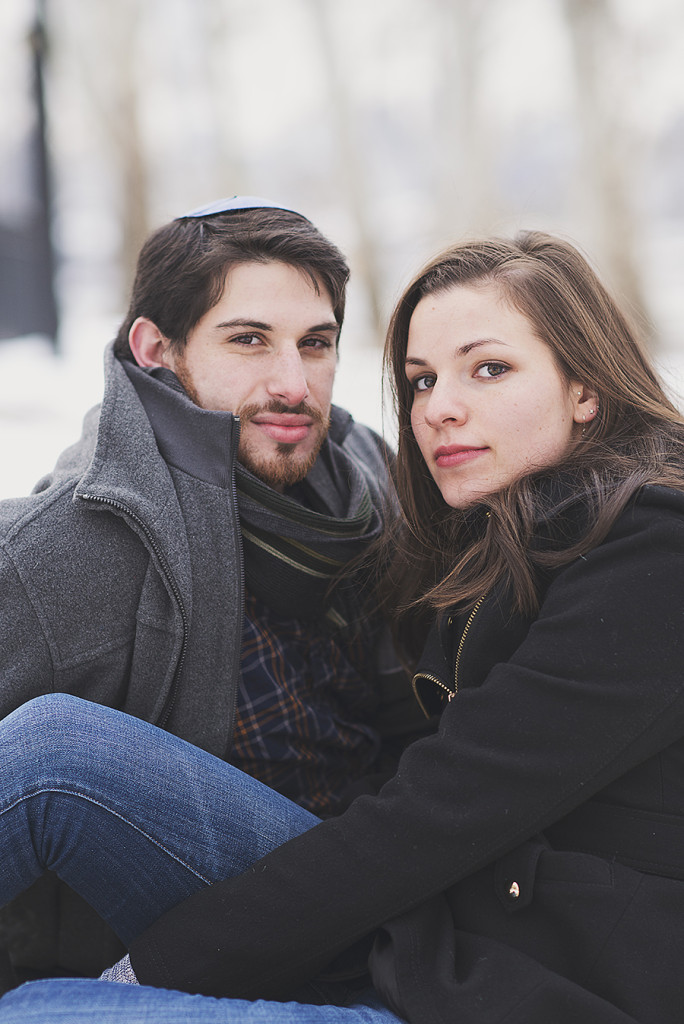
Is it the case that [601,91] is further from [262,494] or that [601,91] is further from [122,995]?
[122,995]

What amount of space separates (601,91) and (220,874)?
839 centimetres

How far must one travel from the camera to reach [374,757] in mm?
2357

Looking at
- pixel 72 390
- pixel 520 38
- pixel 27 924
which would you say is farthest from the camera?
pixel 520 38

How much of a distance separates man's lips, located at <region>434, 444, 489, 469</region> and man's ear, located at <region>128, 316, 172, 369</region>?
857 millimetres

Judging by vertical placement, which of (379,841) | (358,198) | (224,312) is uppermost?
(358,198)

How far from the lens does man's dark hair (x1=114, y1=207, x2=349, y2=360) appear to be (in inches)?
93.0

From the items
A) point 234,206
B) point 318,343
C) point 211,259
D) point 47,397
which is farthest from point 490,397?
point 47,397

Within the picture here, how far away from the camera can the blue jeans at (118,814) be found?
1676 mm

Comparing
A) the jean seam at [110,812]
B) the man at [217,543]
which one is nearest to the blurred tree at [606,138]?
the man at [217,543]

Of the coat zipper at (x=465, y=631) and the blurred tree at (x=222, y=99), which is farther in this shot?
the blurred tree at (x=222, y=99)

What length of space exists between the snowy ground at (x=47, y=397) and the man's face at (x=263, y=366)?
7.51ft

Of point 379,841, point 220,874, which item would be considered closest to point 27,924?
point 220,874

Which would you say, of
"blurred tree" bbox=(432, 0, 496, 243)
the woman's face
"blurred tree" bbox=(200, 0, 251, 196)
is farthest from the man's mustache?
"blurred tree" bbox=(200, 0, 251, 196)

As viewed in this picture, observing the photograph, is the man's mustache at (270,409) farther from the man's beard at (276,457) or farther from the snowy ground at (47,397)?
the snowy ground at (47,397)
